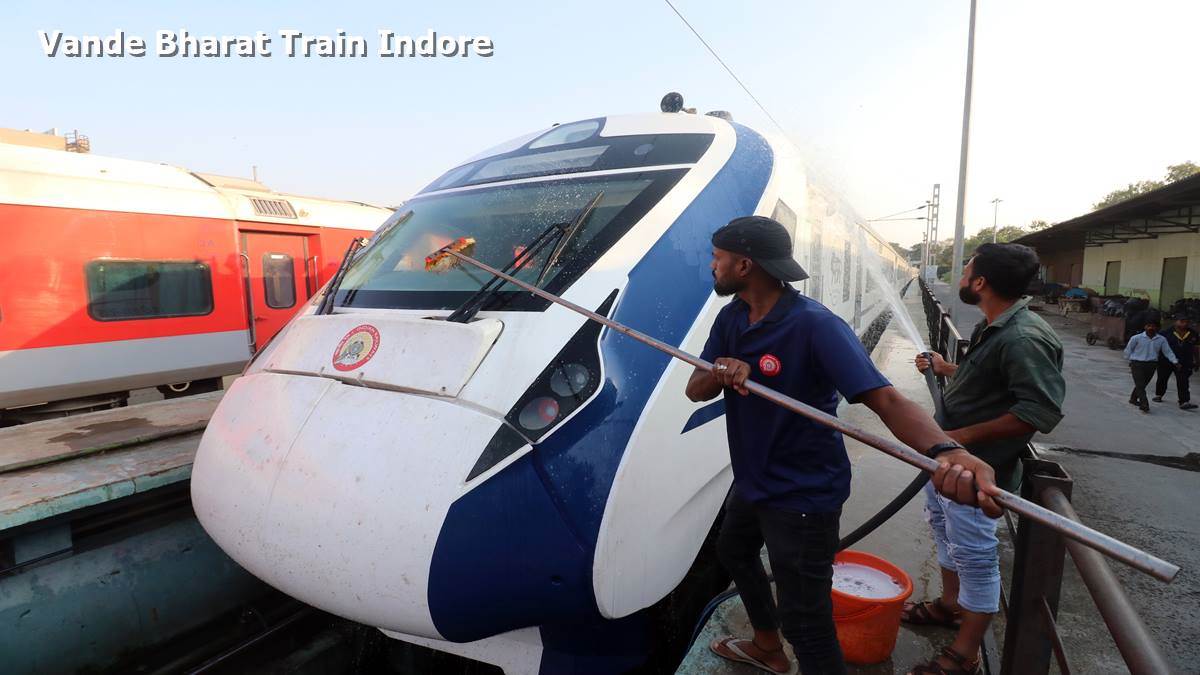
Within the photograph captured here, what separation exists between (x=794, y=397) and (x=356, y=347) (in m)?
1.80

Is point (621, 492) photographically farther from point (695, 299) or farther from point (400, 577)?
point (695, 299)

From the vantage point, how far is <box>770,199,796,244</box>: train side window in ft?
11.9

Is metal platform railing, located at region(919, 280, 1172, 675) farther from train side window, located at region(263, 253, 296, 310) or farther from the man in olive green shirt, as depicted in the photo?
train side window, located at region(263, 253, 296, 310)

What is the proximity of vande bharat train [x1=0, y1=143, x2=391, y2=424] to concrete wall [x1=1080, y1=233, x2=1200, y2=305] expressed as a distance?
65.4ft

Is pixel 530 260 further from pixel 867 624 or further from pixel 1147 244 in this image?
pixel 1147 244

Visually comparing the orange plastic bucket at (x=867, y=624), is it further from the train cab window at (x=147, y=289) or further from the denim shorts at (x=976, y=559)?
the train cab window at (x=147, y=289)

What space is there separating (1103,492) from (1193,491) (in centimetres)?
84

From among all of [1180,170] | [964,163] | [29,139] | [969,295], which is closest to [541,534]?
[969,295]

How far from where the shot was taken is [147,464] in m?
3.61

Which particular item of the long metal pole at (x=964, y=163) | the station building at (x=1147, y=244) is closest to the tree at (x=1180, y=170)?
the station building at (x=1147, y=244)

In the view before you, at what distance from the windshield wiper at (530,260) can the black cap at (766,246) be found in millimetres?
953

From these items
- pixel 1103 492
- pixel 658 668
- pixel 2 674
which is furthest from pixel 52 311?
pixel 1103 492

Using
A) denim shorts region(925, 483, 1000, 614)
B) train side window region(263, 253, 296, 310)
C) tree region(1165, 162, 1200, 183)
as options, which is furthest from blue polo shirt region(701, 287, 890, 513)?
tree region(1165, 162, 1200, 183)

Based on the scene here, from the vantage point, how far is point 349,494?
220 cm
